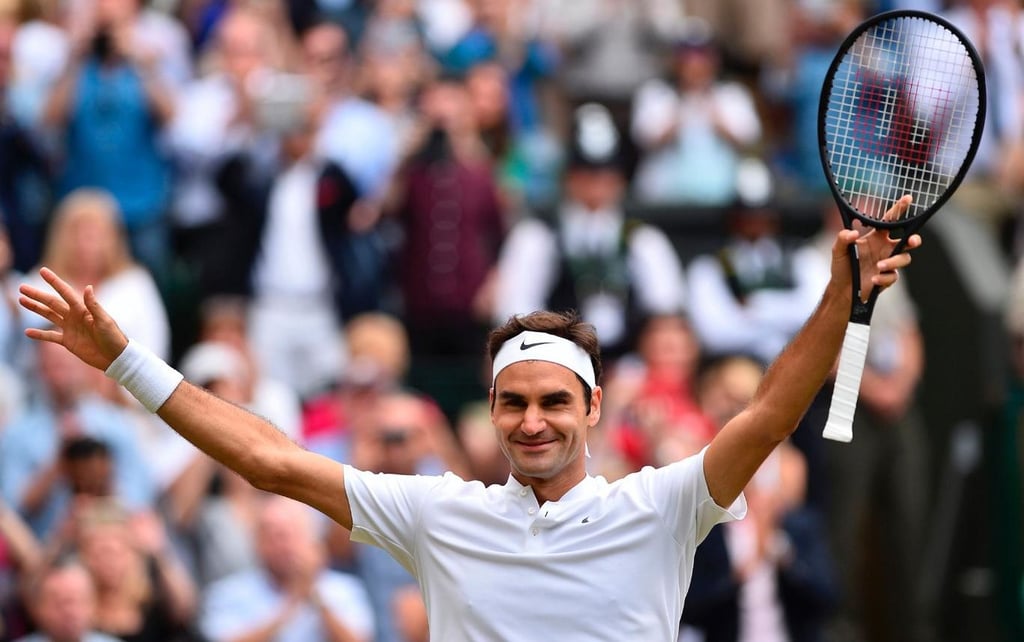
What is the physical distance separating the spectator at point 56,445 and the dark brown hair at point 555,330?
3927 mm

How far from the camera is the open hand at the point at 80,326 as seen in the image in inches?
211

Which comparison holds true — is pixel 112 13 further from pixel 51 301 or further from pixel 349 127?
pixel 51 301

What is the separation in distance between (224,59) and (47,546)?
4.10 meters

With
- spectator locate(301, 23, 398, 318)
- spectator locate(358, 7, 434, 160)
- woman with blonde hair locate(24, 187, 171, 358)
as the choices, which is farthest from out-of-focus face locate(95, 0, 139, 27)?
spectator locate(358, 7, 434, 160)

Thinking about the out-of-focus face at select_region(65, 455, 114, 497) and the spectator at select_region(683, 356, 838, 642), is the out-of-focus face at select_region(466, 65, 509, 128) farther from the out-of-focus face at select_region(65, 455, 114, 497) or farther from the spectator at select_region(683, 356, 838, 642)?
the out-of-focus face at select_region(65, 455, 114, 497)

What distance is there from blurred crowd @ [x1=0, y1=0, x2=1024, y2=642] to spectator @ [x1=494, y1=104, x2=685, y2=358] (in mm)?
20

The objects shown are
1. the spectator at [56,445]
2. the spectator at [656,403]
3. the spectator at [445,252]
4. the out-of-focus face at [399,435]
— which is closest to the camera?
the spectator at [56,445]

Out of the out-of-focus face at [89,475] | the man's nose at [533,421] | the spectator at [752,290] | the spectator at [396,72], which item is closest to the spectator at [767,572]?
the spectator at [752,290]

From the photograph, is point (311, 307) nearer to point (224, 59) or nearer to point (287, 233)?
point (287, 233)

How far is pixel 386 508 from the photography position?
5.52 meters

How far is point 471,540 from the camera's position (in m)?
5.43

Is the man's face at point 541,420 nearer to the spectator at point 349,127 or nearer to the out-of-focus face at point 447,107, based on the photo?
the spectator at point 349,127

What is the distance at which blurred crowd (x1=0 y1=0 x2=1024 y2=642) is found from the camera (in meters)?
9.18

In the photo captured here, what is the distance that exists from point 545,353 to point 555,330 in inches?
4.3
